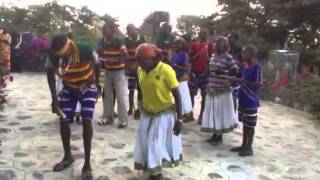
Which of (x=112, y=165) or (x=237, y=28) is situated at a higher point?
(x=237, y=28)

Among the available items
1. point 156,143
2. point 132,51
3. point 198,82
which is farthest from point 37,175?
point 198,82

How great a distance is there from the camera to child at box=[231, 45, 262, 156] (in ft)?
23.9

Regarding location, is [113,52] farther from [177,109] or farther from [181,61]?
[177,109]

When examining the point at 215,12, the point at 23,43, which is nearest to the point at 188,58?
the point at 23,43

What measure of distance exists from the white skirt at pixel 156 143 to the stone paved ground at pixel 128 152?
44 cm

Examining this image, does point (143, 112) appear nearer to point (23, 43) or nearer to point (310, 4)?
point (23, 43)

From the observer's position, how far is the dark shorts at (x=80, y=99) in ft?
19.8

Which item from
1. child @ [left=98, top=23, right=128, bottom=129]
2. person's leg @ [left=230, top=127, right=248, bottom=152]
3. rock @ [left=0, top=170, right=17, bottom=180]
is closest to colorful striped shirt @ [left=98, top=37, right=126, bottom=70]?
child @ [left=98, top=23, right=128, bottom=129]

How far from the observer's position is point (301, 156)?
8148mm

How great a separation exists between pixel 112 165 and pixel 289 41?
539 inches

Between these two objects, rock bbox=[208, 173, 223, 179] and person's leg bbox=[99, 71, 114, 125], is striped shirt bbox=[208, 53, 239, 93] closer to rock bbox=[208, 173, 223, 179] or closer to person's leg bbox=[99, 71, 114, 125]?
rock bbox=[208, 173, 223, 179]

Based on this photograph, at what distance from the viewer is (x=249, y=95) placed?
7.46 meters

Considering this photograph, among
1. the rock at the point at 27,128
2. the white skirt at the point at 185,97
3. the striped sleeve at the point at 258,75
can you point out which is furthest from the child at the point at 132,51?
the striped sleeve at the point at 258,75

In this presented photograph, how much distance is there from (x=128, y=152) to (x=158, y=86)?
183 centimetres
